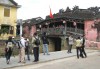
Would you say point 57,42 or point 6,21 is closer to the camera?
point 6,21

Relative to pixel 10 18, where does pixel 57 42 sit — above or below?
below

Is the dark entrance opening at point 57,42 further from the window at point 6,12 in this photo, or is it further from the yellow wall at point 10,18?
the window at point 6,12

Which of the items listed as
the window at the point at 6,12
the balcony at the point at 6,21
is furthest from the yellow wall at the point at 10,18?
the window at the point at 6,12

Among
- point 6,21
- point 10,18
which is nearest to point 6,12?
point 10,18

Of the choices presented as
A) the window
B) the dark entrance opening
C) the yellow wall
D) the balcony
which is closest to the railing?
the dark entrance opening

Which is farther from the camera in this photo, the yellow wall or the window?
the window

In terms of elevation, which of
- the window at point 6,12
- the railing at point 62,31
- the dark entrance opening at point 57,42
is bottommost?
the dark entrance opening at point 57,42

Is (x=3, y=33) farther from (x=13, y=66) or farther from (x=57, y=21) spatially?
(x=13, y=66)

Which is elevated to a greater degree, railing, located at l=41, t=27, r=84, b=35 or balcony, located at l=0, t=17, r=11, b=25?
balcony, located at l=0, t=17, r=11, b=25

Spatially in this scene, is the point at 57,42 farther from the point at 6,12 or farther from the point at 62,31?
the point at 6,12

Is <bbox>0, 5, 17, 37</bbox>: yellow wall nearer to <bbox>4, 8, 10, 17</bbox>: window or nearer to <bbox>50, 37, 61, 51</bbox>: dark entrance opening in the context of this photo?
<bbox>4, 8, 10, 17</bbox>: window

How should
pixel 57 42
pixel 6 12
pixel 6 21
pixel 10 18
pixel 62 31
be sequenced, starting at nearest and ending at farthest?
pixel 62 31 < pixel 6 21 < pixel 6 12 < pixel 10 18 < pixel 57 42

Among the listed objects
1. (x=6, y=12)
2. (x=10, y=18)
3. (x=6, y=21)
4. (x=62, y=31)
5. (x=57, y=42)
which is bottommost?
(x=57, y=42)

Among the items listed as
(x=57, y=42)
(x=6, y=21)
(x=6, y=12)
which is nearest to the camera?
(x=6, y=21)
